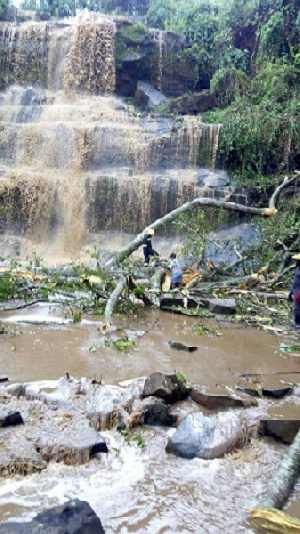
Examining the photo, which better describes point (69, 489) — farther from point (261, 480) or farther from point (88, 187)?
point (88, 187)

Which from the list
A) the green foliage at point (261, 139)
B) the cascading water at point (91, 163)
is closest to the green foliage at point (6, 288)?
the cascading water at point (91, 163)

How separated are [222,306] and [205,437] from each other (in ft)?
15.4

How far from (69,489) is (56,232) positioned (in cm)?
1488

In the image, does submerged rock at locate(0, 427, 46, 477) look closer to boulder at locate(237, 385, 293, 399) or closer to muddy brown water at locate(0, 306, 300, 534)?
muddy brown water at locate(0, 306, 300, 534)

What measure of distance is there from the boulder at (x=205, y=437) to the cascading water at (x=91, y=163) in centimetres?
1297

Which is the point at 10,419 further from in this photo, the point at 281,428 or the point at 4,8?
the point at 4,8

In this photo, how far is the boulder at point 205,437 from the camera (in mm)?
3746

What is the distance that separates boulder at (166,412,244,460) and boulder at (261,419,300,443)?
0.23m

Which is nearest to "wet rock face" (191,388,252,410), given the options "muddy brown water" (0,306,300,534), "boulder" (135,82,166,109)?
"muddy brown water" (0,306,300,534)

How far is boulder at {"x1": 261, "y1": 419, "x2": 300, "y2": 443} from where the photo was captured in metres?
3.96

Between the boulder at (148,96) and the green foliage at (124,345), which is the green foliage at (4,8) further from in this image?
the green foliage at (124,345)

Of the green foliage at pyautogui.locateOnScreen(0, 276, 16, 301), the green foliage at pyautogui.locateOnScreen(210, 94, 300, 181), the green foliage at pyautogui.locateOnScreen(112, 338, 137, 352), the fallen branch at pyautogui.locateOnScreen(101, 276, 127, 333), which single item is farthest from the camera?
the green foliage at pyautogui.locateOnScreen(210, 94, 300, 181)

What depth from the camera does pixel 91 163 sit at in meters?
18.2

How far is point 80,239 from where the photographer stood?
17391 mm
